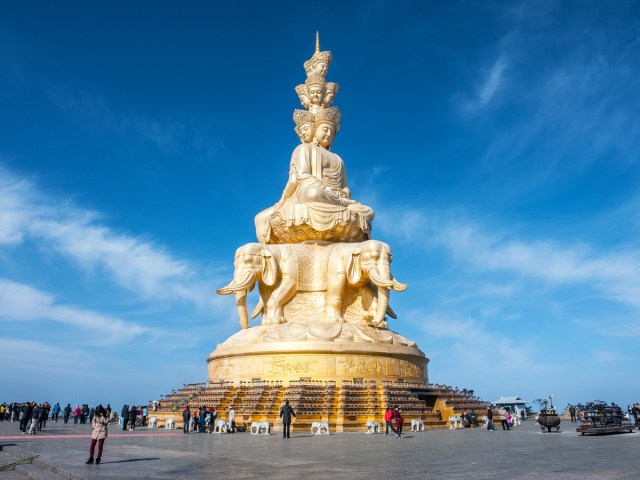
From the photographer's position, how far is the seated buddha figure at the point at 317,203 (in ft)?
94.7

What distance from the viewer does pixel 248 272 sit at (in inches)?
1073

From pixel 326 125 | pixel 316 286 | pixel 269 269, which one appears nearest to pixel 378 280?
pixel 316 286

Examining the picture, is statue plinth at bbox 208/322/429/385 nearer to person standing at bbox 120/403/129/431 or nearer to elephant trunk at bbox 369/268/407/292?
elephant trunk at bbox 369/268/407/292

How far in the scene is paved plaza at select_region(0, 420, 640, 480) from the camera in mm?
9344

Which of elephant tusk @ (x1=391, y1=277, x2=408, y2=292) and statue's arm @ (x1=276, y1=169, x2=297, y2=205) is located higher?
statue's arm @ (x1=276, y1=169, x2=297, y2=205)

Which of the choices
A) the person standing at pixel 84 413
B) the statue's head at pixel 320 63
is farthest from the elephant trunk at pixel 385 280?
the person standing at pixel 84 413

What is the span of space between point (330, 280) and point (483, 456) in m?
16.4

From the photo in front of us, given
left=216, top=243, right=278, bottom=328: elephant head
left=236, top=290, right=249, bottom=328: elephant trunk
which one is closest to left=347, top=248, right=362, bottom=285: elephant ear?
left=216, top=243, right=278, bottom=328: elephant head

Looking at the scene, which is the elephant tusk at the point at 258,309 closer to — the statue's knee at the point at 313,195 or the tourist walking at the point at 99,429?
the statue's knee at the point at 313,195

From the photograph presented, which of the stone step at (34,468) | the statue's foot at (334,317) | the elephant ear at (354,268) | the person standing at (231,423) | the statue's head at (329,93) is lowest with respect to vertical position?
the stone step at (34,468)

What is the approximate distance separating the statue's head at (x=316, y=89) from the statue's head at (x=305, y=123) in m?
1.32

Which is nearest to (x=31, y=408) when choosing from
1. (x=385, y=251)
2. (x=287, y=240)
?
(x=287, y=240)

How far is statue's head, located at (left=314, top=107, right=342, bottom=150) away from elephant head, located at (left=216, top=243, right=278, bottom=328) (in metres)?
8.05

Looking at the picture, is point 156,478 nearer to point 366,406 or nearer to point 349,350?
point 366,406
